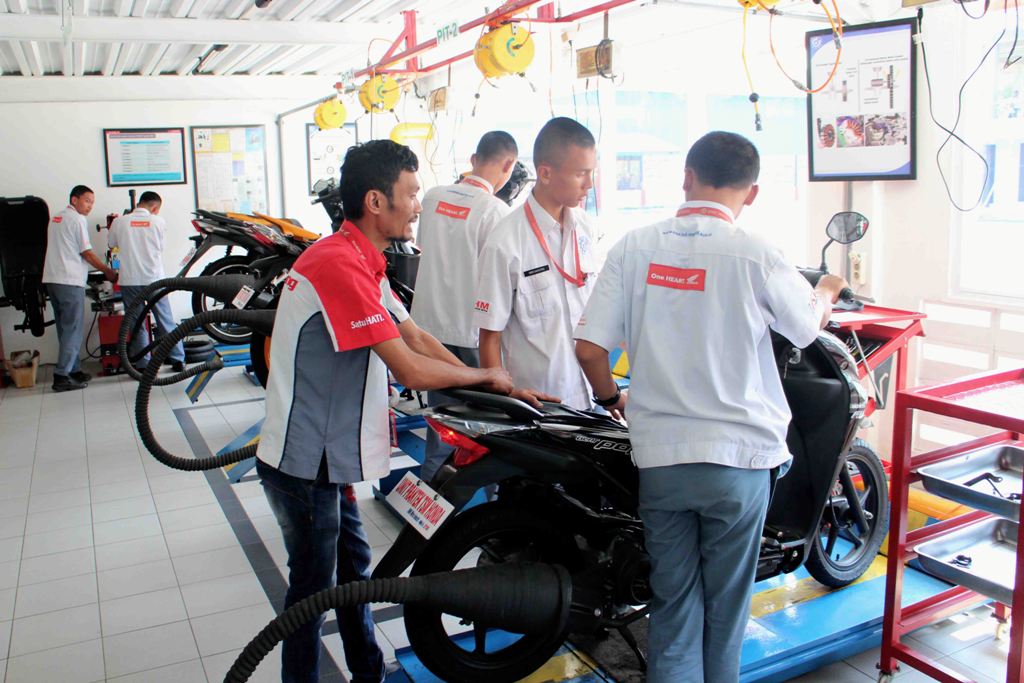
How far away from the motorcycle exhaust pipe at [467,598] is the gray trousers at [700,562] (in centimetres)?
27

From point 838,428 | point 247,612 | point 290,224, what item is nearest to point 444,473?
point 838,428

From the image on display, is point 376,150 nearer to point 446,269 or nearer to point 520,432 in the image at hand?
point 520,432

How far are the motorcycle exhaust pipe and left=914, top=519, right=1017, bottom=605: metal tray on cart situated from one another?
120cm

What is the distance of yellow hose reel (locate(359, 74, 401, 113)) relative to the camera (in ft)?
23.2

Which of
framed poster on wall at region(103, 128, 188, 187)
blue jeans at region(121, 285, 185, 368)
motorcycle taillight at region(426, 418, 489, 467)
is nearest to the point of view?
motorcycle taillight at region(426, 418, 489, 467)

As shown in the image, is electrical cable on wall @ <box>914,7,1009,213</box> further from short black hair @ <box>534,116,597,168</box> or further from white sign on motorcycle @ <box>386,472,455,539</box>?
white sign on motorcycle @ <box>386,472,455,539</box>

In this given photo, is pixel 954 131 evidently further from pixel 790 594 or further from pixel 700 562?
pixel 700 562

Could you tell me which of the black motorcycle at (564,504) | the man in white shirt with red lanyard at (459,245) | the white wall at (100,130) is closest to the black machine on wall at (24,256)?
the white wall at (100,130)

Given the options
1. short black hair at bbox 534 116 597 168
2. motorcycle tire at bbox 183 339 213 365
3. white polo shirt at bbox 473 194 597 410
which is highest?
short black hair at bbox 534 116 597 168

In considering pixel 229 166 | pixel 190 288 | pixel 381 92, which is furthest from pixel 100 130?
pixel 190 288

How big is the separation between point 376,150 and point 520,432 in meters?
0.87

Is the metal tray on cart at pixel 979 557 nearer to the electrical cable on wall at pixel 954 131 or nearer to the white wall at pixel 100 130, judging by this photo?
the electrical cable on wall at pixel 954 131

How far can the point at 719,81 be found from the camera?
8.56m

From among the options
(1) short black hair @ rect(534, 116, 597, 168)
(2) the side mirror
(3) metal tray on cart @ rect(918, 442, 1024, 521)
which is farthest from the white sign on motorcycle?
(2) the side mirror
